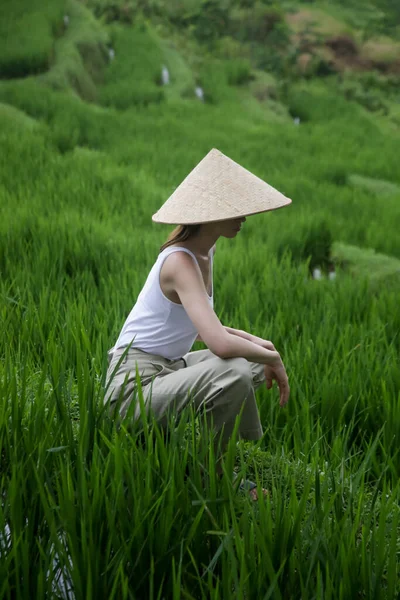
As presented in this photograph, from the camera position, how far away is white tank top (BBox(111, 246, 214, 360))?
194cm

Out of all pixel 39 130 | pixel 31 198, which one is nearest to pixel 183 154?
pixel 39 130

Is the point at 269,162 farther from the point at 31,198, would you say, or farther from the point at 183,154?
the point at 31,198

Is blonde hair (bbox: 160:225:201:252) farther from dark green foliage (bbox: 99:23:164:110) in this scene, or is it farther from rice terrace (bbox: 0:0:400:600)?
dark green foliage (bbox: 99:23:164:110)

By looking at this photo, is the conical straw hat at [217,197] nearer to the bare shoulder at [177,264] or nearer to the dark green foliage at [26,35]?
the bare shoulder at [177,264]

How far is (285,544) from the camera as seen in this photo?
1392 mm

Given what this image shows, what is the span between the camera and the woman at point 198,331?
178 cm

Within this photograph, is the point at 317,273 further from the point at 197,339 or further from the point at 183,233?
the point at 183,233

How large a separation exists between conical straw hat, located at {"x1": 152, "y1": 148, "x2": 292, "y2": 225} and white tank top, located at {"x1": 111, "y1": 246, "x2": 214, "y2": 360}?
12 centimetres

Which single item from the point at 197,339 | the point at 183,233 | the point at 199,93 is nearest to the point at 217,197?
the point at 183,233

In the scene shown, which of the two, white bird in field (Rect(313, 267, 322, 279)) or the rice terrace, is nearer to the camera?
the rice terrace

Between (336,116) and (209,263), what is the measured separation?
9.21 meters

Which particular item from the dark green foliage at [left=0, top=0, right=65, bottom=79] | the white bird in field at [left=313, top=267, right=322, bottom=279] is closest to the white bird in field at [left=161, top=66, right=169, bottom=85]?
the dark green foliage at [left=0, top=0, right=65, bottom=79]

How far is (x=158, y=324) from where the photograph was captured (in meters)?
1.97

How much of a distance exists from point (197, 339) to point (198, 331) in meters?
0.37
